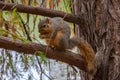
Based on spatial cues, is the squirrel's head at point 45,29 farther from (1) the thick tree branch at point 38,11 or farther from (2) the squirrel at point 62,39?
(1) the thick tree branch at point 38,11

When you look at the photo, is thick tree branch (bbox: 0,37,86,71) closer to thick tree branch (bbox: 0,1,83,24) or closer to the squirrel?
the squirrel

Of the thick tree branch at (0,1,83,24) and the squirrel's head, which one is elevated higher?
the thick tree branch at (0,1,83,24)

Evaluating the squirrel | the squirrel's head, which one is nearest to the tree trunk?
the squirrel

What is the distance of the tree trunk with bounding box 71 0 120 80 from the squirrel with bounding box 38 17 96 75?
45 mm

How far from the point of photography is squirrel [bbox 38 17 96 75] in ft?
4.55

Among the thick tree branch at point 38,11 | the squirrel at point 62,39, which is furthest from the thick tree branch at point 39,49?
the thick tree branch at point 38,11

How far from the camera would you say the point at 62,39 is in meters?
1.47

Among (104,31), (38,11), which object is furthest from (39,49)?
(104,31)

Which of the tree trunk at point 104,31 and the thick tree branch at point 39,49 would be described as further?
the tree trunk at point 104,31

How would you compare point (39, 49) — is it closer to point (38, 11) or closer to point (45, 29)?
point (38, 11)

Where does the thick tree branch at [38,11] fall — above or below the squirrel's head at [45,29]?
→ above

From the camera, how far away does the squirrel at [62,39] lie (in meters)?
1.39

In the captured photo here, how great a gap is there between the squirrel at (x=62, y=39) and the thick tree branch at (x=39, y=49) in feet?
0.17

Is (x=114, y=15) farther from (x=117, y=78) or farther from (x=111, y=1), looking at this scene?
(x=117, y=78)
